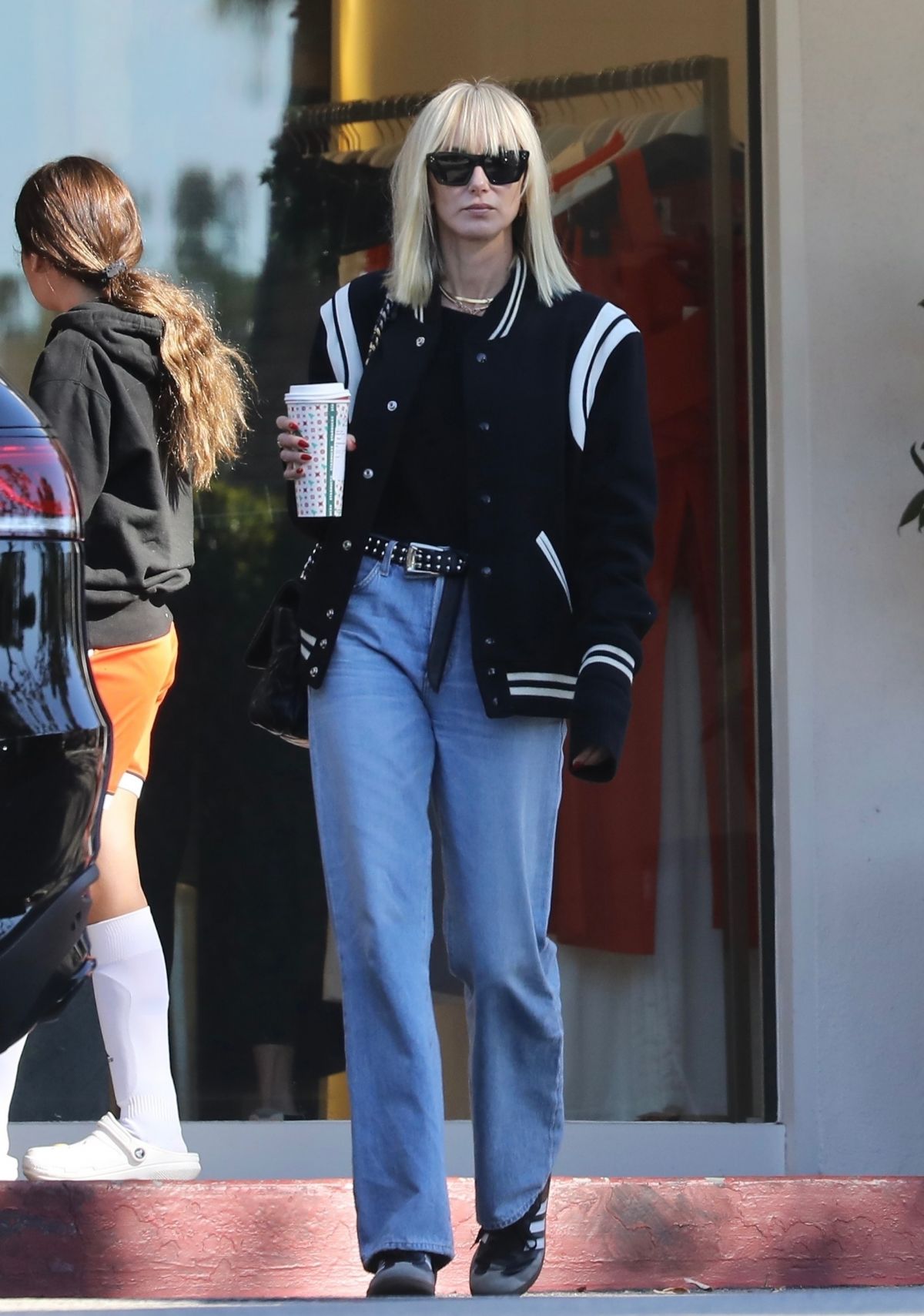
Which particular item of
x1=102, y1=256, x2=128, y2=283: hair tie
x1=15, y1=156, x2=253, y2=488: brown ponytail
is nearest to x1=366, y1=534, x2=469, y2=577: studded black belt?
x1=15, y1=156, x2=253, y2=488: brown ponytail

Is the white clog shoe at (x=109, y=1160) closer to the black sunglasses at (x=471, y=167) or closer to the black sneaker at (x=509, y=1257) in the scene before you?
the black sneaker at (x=509, y=1257)

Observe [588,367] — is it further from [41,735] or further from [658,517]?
[658,517]

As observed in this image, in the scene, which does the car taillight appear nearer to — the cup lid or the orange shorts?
the cup lid

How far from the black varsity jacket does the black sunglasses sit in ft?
0.56

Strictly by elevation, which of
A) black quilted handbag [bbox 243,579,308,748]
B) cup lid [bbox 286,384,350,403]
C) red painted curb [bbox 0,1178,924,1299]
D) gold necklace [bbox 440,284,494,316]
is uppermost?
gold necklace [bbox 440,284,494,316]

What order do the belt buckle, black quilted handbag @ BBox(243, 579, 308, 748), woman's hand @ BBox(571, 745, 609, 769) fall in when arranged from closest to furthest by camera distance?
woman's hand @ BBox(571, 745, 609, 769), the belt buckle, black quilted handbag @ BBox(243, 579, 308, 748)

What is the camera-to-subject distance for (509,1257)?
10.1ft

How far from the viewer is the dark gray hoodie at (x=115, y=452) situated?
379 cm

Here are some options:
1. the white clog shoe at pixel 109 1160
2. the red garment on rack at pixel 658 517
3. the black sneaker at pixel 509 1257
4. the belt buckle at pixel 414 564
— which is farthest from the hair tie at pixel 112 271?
the black sneaker at pixel 509 1257

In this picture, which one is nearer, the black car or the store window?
the black car

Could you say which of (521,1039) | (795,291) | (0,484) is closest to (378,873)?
(521,1039)

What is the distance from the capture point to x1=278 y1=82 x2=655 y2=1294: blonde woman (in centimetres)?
303

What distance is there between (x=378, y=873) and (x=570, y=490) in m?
0.70

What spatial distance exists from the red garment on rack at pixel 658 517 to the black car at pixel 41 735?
106 inches
